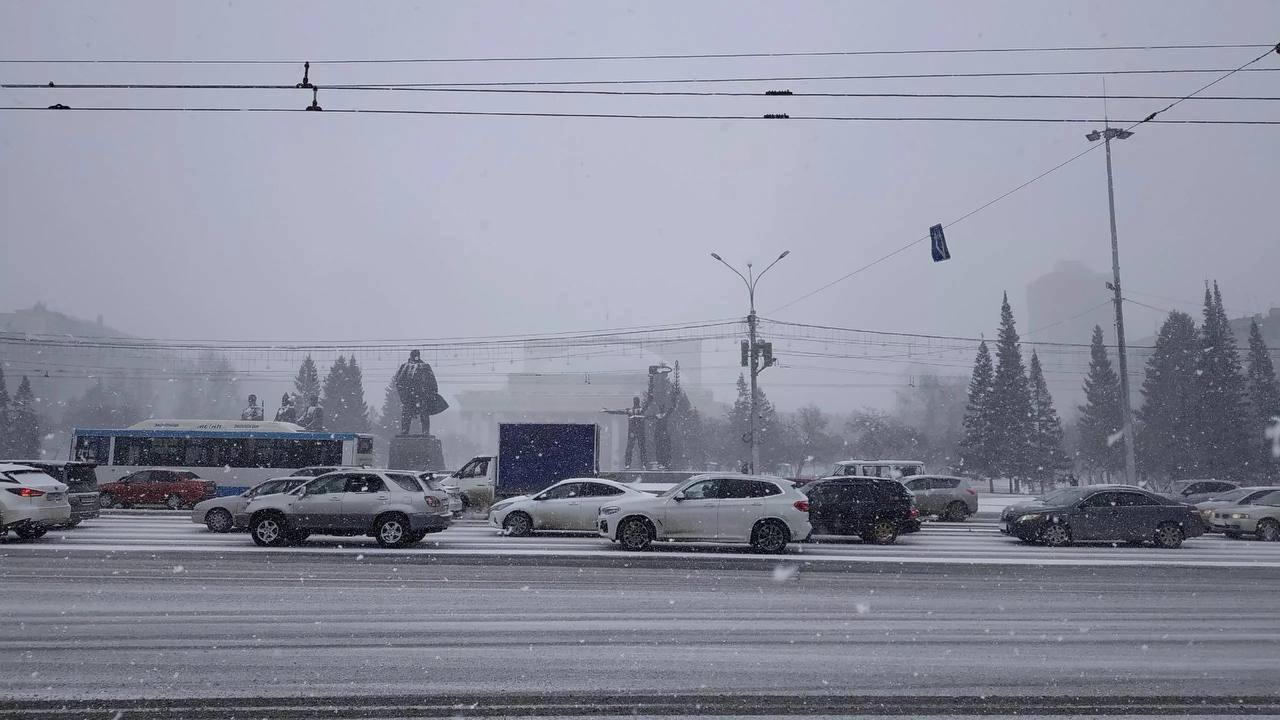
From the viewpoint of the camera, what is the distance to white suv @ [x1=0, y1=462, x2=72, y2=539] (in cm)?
1576

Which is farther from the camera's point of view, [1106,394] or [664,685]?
[1106,394]

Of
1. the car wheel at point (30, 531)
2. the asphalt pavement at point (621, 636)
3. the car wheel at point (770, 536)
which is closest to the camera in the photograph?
the asphalt pavement at point (621, 636)

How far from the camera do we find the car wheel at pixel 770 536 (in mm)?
15453

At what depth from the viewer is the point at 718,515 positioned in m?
15.6

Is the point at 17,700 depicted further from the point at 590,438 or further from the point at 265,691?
the point at 590,438

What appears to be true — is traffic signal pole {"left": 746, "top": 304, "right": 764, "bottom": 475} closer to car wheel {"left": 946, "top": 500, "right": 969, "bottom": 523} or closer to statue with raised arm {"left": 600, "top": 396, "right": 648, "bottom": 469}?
car wheel {"left": 946, "top": 500, "right": 969, "bottom": 523}

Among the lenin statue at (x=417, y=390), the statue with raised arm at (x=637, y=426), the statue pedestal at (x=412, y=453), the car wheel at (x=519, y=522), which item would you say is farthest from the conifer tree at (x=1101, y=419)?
the car wheel at (x=519, y=522)

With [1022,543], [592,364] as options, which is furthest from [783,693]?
[592,364]

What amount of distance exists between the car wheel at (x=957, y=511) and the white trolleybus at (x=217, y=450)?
2229 centimetres

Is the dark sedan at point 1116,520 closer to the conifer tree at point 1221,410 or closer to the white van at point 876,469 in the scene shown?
the white van at point 876,469

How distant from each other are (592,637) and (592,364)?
481 ft

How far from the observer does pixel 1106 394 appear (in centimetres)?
7050

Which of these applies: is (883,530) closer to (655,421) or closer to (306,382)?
(655,421)

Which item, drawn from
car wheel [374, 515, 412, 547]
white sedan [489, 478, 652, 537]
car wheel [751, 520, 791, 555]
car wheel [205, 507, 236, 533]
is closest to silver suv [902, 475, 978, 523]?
white sedan [489, 478, 652, 537]
